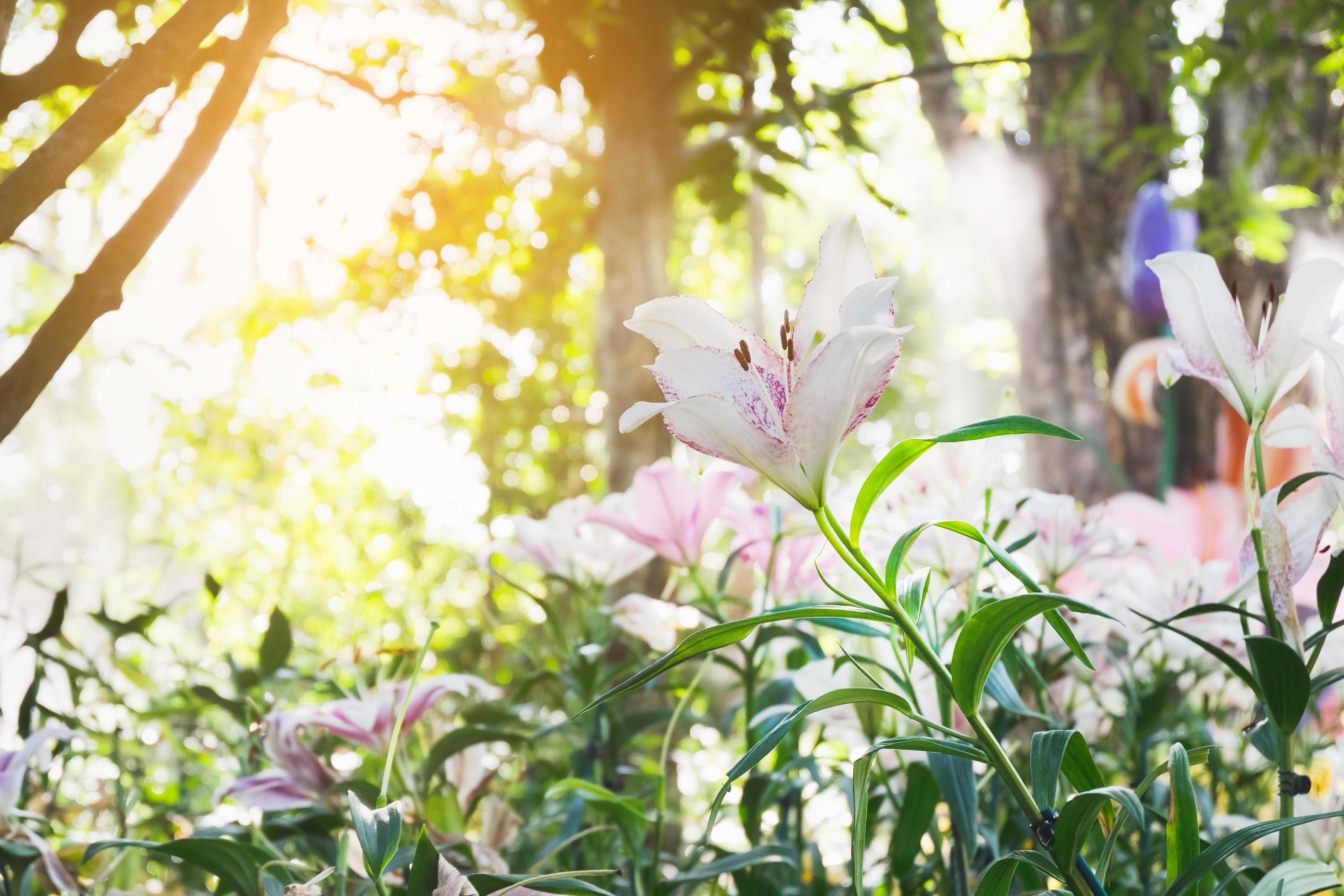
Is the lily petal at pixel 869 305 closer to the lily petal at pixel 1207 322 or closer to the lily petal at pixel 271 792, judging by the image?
the lily petal at pixel 1207 322

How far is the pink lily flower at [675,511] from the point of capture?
1.73 ft

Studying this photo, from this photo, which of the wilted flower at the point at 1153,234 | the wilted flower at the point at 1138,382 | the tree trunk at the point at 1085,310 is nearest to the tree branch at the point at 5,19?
the wilted flower at the point at 1153,234

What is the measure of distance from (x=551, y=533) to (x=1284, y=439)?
415 millimetres

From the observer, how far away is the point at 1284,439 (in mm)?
366

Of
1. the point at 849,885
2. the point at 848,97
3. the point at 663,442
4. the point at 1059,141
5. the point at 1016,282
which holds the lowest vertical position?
the point at 849,885

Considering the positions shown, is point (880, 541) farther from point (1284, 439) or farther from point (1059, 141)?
point (1059, 141)

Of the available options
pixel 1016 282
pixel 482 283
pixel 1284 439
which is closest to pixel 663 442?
pixel 1284 439

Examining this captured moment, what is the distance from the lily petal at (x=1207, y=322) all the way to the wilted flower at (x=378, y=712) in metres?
0.36

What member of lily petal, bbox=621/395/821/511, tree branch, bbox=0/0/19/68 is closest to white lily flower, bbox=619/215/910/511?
lily petal, bbox=621/395/821/511

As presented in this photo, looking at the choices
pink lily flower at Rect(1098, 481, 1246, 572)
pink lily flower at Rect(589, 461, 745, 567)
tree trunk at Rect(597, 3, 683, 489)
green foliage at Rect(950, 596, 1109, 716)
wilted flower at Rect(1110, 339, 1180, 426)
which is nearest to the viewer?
green foliage at Rect(950, 596, 1109, 716)

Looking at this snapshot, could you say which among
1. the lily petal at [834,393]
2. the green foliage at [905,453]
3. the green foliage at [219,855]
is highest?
the lily petal at [834,393]

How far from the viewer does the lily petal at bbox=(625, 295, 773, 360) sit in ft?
1.01

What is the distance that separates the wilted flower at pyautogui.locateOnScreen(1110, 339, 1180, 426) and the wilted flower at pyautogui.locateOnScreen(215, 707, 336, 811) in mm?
1518

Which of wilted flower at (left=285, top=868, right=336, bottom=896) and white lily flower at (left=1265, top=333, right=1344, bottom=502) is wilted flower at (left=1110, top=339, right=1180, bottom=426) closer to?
white lily flower at (left=1265, top=333, right=1344, bottom=502)
